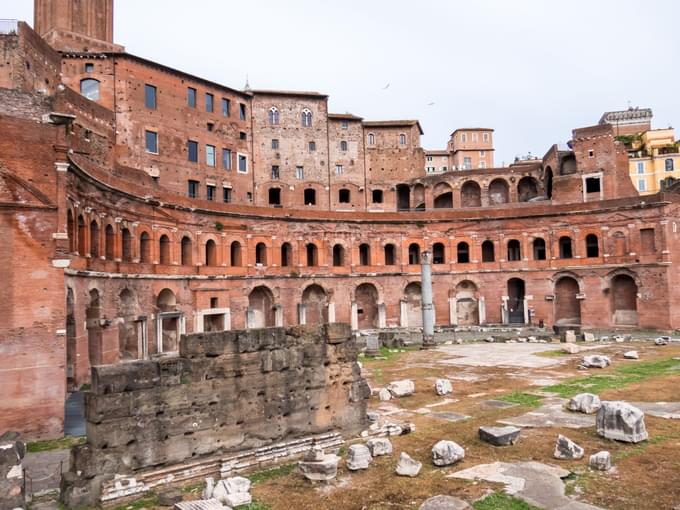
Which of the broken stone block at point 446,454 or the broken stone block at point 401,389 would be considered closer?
the broken stone block at point 446,454

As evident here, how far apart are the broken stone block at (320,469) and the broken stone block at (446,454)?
2011mm

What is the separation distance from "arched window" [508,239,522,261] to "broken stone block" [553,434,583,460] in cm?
3158

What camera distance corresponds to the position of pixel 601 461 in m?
9.92

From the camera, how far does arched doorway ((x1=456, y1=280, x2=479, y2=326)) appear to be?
1564 inches

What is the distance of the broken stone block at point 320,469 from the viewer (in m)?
9.90

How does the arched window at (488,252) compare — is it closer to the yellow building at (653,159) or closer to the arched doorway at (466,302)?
the arched doorway at (466,302)

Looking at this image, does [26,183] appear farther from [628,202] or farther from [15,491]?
[628,202]

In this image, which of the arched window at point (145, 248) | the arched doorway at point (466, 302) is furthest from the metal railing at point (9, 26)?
the arched doorway at point (466, 302)

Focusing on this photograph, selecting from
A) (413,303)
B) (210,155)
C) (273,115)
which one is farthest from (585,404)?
(273,115)

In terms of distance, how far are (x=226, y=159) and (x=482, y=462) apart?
34.3m

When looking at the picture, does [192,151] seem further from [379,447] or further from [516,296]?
[379,447]

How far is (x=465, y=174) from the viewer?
153 feet

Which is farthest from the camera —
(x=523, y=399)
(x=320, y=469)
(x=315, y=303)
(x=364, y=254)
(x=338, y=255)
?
(x=364, y=254)

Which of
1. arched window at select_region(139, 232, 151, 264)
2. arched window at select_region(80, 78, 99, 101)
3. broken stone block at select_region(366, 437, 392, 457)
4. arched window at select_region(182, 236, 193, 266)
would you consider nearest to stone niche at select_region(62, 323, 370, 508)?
broken stone block at select_region(366, 437, 392, 457)
